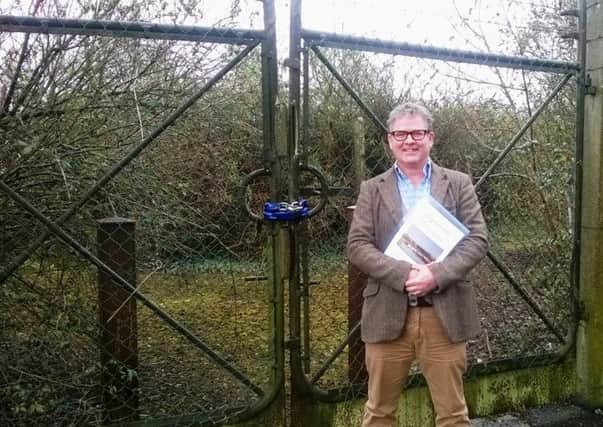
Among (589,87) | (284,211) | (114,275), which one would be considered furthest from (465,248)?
(589,87)

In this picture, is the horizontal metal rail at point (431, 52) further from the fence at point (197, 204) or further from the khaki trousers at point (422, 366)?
the khaki trousers at point (422, 366)

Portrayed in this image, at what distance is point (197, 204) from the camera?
3486mm

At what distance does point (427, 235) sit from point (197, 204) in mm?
1587

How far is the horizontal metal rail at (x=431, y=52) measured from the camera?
117 inches

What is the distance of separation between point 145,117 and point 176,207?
1.87 ft

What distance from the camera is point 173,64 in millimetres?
3170

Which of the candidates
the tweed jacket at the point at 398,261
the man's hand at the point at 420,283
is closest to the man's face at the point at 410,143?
the tweed jacket at the point at 398,261

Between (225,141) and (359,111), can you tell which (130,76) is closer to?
(225,141)

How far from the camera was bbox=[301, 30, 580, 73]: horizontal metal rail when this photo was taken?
2.96 meters

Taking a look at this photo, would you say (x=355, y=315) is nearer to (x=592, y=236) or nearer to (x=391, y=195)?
(x=391, y=195)

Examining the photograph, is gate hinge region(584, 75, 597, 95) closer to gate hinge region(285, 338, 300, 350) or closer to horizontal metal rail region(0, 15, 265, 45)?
horizontal metal rail region(0, 15, 265, 45)

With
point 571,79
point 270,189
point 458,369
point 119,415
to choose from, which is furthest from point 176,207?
point 571,79

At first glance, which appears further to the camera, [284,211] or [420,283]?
[284,211]

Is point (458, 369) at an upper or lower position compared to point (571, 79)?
lower
